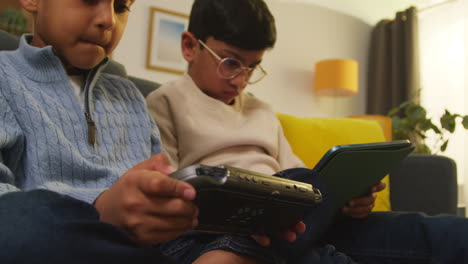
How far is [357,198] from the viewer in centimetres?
92

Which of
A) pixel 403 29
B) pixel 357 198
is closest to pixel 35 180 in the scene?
pixel 357 198

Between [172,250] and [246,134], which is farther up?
[246,134]

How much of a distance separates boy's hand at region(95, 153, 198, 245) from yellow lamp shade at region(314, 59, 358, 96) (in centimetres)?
306

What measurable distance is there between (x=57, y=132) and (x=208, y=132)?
421 millimetres

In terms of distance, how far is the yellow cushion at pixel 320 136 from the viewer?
1.40 m

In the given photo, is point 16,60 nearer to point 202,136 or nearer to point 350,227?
point 202,136

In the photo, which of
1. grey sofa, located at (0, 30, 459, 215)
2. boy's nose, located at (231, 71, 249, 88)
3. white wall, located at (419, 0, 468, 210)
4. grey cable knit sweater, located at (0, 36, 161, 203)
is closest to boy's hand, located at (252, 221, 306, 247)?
grey cable knit sweater, located at (0, 36, 161, 203)

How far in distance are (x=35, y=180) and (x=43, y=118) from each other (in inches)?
3.9

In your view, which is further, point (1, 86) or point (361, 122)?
point (361, 122)

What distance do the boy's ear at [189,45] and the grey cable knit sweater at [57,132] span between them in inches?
14.4

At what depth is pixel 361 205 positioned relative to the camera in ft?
3.06

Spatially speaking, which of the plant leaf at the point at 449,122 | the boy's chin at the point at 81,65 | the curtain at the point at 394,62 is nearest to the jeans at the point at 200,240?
the boy's chin at the point at 81,65

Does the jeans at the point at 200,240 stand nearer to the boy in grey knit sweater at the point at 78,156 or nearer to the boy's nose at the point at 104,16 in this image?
the boy in grey knit sweater at the point at 78,156

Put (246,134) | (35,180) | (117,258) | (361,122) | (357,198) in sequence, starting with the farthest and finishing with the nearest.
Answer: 1. (361,122)
2. (246,134)
3. (357,198)
4. (35,180)
5. (117,258)
